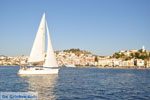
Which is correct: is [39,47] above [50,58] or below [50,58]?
above

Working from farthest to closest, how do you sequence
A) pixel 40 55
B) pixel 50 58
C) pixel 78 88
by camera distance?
pixel 50 58
pixel 40 55
pixel 78 88

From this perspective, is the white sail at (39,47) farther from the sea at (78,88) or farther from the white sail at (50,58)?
the sea at (78,88)

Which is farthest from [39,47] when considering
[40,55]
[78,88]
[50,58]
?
[78,88]

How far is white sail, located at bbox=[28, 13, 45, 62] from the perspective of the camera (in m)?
42.6

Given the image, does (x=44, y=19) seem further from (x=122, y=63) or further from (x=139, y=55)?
(x=139, y=55)

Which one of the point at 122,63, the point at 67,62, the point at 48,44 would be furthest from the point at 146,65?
the point at 48,44

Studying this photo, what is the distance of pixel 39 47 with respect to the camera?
4275cm

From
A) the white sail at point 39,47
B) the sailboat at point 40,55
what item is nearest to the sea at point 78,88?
the sailboat at point 40,55

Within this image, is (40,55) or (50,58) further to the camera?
(50,58)

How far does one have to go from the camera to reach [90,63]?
188 m

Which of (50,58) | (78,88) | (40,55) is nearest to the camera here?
(78,88)

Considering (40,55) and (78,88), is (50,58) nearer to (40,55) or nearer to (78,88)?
(40,55)

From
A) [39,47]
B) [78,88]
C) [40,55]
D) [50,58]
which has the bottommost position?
[78,88]

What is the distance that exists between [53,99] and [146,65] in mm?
149828
